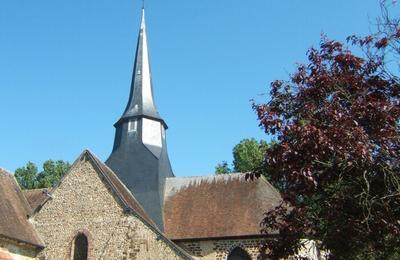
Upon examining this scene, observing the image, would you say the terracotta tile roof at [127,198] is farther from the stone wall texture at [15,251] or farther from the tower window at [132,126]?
the tower window at [132,126]

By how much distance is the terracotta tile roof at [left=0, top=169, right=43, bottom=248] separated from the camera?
47.8ft

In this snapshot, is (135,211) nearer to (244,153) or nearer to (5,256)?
(5,256)

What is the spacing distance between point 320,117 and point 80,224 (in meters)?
12.1

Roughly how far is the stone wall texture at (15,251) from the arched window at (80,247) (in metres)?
1.37

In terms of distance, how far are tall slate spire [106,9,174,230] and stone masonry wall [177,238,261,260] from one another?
5.60 feet

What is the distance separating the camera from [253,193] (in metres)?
17.8

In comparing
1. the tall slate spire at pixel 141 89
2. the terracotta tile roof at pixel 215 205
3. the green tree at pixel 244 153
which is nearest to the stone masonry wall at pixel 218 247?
the terracotta tile roof at pixel 215 205

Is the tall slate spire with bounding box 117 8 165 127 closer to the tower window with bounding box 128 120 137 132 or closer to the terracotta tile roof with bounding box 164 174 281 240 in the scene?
the tower window with bounding box 128 120 137 132

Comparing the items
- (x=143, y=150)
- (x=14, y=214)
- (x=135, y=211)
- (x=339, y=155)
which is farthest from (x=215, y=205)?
(x=339, y=155)

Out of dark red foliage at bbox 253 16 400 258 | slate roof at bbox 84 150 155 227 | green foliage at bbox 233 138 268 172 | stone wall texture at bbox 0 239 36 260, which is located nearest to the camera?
dark red foliage at bbox 253 16 400 258

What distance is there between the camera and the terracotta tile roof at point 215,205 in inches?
657

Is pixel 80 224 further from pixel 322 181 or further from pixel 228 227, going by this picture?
pixel 322 181

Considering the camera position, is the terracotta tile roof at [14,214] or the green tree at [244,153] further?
the green tree at [244,153]

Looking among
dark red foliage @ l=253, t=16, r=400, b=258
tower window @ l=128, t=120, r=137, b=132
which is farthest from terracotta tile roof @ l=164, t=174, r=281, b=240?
dark red foliage @ l=253, t=16, r=400, b=258
